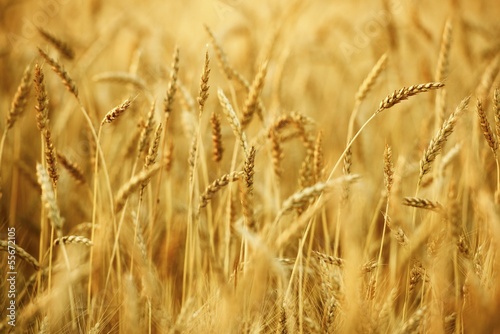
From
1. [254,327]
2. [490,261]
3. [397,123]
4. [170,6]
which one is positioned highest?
[170,6]

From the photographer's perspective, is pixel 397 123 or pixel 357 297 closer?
pixel 357 297

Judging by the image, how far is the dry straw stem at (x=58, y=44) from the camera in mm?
1323

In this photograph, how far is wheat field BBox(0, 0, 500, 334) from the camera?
0.83 meters

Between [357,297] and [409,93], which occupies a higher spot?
[409,93]

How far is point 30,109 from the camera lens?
7.95 ft

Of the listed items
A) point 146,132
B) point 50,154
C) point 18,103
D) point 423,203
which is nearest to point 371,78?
point 423,203

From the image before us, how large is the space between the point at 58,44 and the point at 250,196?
2.86 ft

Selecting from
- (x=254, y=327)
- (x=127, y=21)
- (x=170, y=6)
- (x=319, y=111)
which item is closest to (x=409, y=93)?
(x=254, y=327)

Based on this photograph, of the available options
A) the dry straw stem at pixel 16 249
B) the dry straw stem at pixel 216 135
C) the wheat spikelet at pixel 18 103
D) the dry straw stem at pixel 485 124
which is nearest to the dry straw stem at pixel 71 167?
the wheat spikelet at pixel 18 103

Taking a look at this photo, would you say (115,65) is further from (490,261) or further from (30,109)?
(490,261)

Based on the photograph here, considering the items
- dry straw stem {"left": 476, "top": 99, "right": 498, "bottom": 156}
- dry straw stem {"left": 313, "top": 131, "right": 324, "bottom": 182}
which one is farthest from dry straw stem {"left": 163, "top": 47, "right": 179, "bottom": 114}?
dry straw stem {"left": 476, "top": 99, "right": 498, "bottom": 156}

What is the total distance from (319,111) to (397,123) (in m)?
0.64

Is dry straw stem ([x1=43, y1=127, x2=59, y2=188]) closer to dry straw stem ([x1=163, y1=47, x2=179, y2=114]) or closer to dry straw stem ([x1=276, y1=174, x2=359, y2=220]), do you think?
dry straw stem ([x1=163, y1=47, x2=179, y2=114])

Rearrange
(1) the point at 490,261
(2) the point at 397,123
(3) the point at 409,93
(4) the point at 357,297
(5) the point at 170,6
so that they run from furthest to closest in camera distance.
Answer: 1. (5) the point at 170,6
2. (2) the point at 397,123
3. (1) the point at 490,261
4. (3) the point at 409,93
5. (4) the point at 357,297
